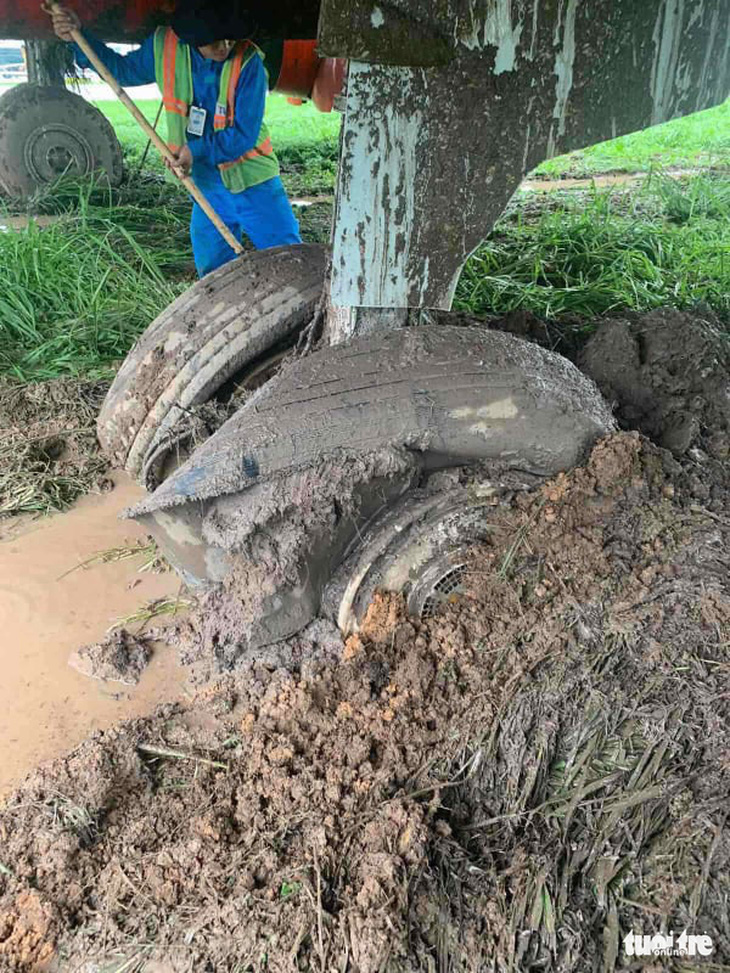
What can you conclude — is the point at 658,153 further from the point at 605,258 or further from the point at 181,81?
the point at 181,81

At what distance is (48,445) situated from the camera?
3.18 m

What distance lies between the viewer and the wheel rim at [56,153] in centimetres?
619

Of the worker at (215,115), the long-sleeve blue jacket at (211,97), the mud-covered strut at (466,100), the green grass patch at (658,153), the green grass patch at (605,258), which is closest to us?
the mud-covered strut at (466,100)

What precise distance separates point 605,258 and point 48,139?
454 cm

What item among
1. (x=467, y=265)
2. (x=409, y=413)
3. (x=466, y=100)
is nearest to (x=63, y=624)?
(x=409, y=413)

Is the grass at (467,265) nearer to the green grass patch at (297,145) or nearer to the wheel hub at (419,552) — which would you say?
the green grass patch at (297,145)

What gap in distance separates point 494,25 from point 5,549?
7.29ft

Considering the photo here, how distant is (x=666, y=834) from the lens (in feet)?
5.33

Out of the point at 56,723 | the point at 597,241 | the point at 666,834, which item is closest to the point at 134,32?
the point at 597,241

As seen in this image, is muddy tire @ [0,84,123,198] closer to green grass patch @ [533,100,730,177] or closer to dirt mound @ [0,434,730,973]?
green grass patch @ [533,100,730,177]

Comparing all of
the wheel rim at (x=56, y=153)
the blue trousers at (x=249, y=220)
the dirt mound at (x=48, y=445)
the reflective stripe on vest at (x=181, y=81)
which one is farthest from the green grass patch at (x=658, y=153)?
the dirt mound at (x=48, y=445)

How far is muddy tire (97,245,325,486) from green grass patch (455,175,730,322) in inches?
64.4

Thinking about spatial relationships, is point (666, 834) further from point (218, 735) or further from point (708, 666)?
point (218, 735)

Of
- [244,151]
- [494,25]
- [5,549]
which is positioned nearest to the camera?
[494,25]
